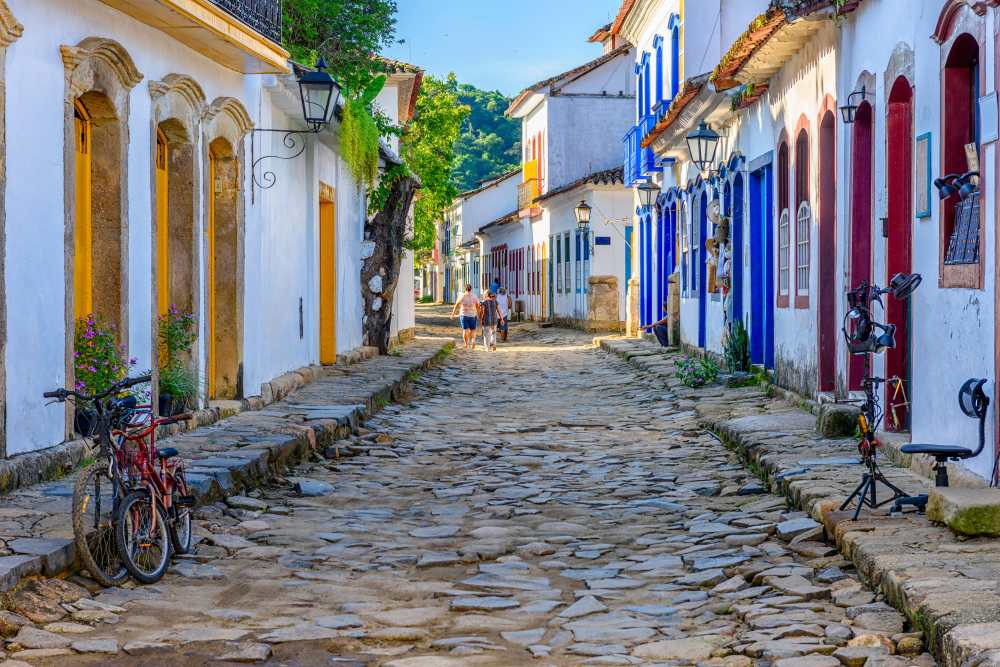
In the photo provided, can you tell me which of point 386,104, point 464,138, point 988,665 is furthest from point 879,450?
point 464,138

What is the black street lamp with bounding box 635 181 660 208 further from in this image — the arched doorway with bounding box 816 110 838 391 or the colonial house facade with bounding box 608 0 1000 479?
the arched doorway with bounding box 816 110 838 391

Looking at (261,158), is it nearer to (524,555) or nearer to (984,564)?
(524,555)

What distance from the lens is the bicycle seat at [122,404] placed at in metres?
5.18

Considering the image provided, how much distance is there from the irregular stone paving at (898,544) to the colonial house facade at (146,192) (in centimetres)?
458

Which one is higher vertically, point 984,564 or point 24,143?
point 24,143

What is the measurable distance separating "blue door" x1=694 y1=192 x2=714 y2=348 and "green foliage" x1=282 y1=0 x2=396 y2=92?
5.80m

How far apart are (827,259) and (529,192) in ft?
92.8

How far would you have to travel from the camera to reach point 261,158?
11.5m

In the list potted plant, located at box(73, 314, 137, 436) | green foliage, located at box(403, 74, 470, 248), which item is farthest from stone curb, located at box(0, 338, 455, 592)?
green foliage, located at box(403, 74, 470, 248)

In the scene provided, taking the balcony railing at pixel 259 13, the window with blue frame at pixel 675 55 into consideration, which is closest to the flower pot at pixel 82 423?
the balcony railing at pixel 259 13

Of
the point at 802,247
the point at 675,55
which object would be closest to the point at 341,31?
the point at 675,55

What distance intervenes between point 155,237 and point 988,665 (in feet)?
23.3

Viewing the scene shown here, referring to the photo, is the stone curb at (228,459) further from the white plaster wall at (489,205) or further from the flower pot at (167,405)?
the white plaster wall at (489,205)

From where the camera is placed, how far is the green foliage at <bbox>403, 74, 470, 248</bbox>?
33.2m
